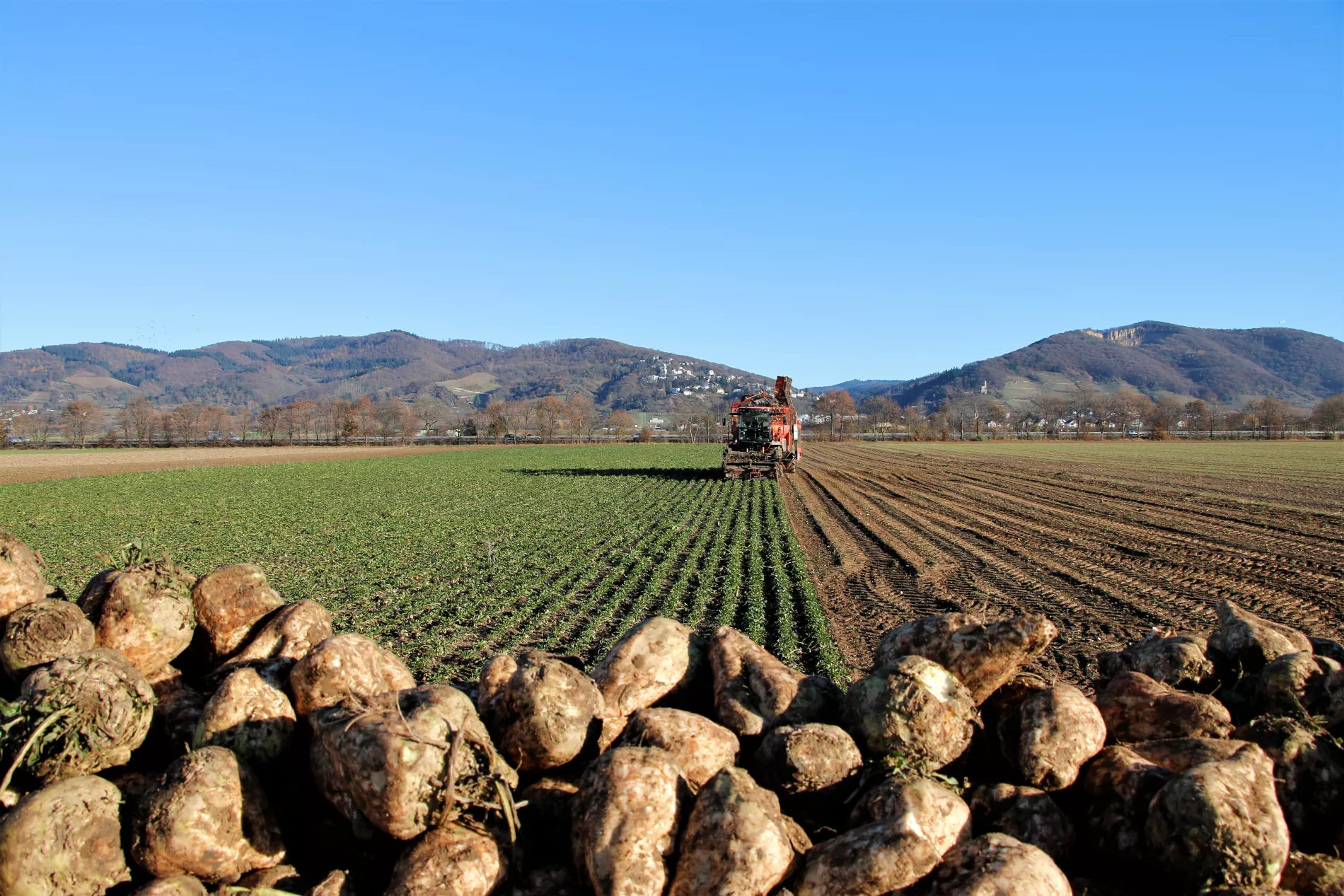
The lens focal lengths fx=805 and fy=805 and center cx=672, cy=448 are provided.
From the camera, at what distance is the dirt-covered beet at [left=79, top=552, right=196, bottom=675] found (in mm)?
4098

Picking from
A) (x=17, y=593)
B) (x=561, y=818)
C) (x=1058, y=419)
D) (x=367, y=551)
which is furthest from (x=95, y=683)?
(x=1058, y=419)

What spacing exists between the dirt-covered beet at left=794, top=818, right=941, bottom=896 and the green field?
12.9 feet

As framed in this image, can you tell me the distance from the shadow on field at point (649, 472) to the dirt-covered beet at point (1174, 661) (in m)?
36.2

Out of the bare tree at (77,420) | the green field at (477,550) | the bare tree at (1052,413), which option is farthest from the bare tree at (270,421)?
the bare tree at (1052,413)

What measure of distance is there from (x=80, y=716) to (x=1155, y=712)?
479cm

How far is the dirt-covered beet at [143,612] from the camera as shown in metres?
4.10

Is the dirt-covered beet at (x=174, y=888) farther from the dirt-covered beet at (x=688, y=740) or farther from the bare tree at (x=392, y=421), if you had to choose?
the bare tree at (x=392, y=421)

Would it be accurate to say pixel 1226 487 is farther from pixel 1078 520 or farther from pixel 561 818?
pixel 561 818

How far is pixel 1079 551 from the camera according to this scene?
1841cm

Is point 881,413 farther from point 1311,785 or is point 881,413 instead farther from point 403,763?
point 403,763

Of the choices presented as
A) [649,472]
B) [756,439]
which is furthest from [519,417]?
[756,439]

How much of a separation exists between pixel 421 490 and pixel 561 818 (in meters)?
34.2

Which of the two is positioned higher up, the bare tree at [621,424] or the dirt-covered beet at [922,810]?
the bare tree at [621,424]

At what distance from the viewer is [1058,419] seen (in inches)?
5295
